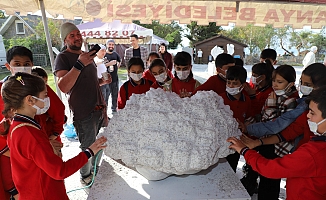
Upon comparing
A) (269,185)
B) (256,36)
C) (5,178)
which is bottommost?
→ (269,185)

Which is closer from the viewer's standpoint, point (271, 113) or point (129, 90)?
point (271, 113)

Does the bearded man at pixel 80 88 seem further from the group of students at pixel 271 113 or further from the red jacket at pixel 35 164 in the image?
the red jacket at pixel 35 164

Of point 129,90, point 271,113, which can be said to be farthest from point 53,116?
point 271,113

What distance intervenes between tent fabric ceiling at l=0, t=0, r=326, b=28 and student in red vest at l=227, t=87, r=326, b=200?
2.17m

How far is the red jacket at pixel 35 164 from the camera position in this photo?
54.3 inches

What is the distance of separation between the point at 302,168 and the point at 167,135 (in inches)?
29.9

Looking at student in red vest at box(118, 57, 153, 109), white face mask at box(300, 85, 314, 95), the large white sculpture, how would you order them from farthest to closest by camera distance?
student in red vest at box(118, 57, 153, 109), white face mask at box(300, 85, 314, 95), the large white sculpture

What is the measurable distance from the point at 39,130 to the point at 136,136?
571mm

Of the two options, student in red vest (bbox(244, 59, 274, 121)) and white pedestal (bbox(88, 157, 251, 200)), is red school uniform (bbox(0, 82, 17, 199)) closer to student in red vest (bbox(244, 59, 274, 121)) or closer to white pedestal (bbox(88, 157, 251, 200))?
white pedestal (bbox(88, 157, 251, 200))

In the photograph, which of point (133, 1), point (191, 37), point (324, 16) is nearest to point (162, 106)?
point (133, 1)

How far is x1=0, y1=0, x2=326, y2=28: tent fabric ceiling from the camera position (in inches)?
123

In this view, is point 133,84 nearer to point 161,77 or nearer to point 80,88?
A: point 161,77

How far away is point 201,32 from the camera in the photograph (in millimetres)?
24953

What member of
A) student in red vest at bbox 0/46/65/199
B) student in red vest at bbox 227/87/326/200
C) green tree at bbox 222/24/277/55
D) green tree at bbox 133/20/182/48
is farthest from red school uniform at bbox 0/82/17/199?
green tree at bbox 222/24/277/55
